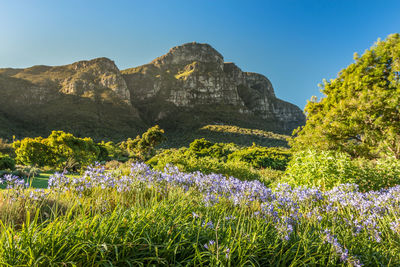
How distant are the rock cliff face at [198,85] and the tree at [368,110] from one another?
8454 centimetres

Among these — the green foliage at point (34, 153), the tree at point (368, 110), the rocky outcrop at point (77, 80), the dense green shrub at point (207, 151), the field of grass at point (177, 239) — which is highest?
the rocky outcrop at point (77, 80)

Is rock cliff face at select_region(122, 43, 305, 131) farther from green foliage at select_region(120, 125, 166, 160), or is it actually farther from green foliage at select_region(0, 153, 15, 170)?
green foliage at select_region(0, 153, 15, 170)

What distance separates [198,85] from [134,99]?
34512mm

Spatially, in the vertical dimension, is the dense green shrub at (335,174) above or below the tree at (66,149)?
above

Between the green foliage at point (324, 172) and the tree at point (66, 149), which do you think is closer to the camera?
the green foliage at point (324, 172)

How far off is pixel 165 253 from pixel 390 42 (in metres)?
12.5

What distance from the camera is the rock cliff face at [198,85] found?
335ft

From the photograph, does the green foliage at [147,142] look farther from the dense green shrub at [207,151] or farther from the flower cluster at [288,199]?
the flower cluster at [288,199]

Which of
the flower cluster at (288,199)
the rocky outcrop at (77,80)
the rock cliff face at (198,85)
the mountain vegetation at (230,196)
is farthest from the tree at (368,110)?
the rock cliff face at (198,85)

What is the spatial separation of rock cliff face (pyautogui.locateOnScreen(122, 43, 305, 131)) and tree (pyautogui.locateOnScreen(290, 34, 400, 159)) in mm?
84541

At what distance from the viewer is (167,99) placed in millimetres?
100312

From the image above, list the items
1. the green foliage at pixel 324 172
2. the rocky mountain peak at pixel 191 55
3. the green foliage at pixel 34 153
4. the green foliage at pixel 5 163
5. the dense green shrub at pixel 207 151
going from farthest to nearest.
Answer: the rocky mountain peak at pixel 191 55 → the dense green shrub at pixel 207 151 → the green foliage at pixel 34 153 → the green foliage at pixel 5 163 → the green foliage at pixel 324 172

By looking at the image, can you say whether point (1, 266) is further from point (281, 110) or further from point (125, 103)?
point (281, 110)

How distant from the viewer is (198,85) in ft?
352
